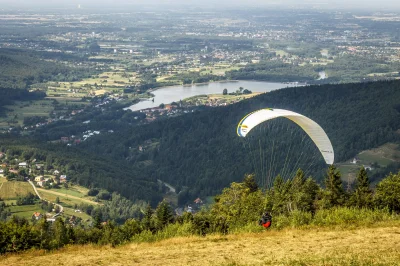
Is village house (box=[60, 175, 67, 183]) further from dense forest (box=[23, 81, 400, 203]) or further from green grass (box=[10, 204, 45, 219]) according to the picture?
green grass (box=[10, 204, 45, 219])

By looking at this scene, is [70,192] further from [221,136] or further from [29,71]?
[29,71]

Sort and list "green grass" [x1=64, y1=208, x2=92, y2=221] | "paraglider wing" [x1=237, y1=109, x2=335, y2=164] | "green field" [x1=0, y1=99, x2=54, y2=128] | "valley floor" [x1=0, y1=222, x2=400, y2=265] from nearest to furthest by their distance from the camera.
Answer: "valley floor" [x1=0, y1=222, x2=400, y2=265]
"paraglider wing" [x1=237, y1=109, x2=335, y2=164]
"green grass" [x1=64, y1=208, x2=92, y2=221]
"green field" [x1=0, y1=99, x2=54, y2=128]

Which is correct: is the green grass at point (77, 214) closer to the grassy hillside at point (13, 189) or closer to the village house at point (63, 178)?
the grassy hillside at point (13, 189)

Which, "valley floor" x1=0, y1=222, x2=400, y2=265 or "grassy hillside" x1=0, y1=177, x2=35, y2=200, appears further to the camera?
"grassy hillside" x1=0, y1=177, x2=35, y2=200

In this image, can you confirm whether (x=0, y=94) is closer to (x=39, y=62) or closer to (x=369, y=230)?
(x=39, y=62)

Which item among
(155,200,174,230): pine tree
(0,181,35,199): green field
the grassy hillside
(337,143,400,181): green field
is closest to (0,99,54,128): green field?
the grassy hillside

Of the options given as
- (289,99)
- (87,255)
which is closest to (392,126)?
(289,99)
